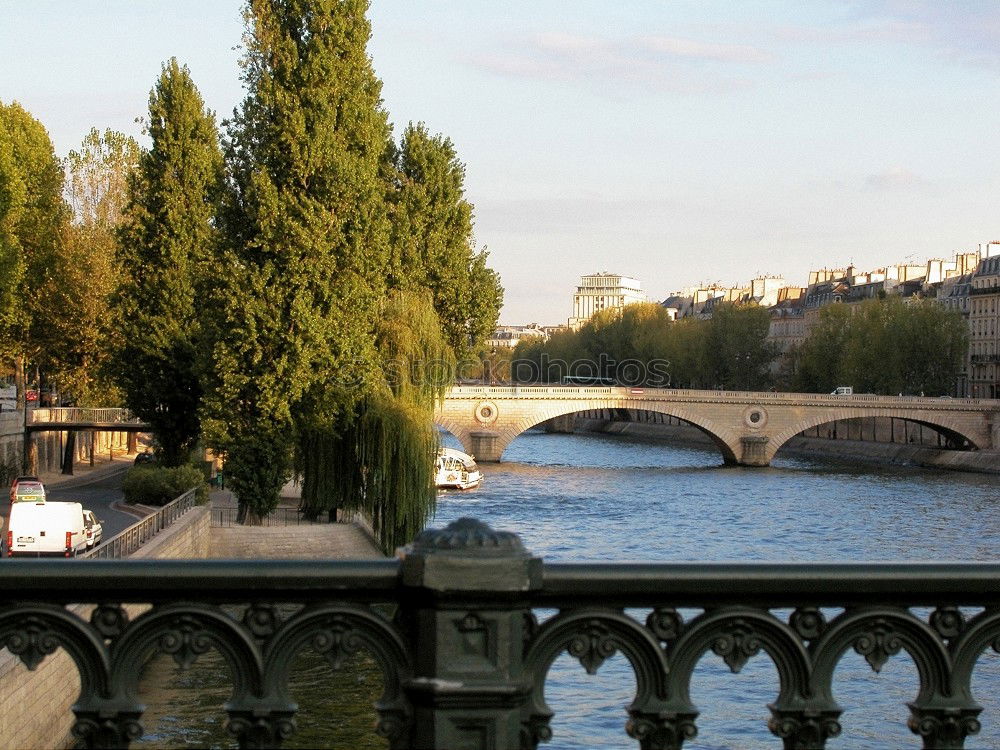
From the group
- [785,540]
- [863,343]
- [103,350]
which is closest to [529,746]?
[785,540]

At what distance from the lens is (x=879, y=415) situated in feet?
230

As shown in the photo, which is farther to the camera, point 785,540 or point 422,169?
point 422,169

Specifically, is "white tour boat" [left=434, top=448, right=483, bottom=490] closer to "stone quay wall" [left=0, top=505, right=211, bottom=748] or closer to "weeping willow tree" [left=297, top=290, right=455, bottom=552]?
"weeping willow tree" [left=297, top=290, right=455, bottom=552]

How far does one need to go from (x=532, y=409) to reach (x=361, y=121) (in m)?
41.0

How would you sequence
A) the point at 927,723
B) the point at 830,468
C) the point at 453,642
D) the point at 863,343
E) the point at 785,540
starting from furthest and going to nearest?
the point at 863,343, the point at 830,468, the point at 785,540, the point at 927,723, the point at 453,642

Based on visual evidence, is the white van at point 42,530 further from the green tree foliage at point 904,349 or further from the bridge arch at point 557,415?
the green tree foliage at point 904,349

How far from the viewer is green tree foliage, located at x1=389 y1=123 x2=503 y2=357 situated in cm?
4147

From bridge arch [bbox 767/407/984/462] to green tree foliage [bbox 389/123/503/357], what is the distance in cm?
2988

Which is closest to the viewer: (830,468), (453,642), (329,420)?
(453,642)

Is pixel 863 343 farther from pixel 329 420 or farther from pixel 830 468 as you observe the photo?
pixel 329 420

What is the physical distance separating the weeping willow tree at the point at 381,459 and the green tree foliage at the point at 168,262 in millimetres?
5812

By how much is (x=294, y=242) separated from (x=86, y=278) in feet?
56.0

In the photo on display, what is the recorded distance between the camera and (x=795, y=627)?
11.7ft

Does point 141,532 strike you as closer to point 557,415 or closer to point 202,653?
point 202,653
